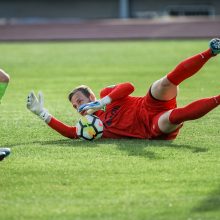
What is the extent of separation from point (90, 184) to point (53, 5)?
39.7 m

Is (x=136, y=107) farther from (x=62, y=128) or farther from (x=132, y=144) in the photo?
(x=62, y=128)

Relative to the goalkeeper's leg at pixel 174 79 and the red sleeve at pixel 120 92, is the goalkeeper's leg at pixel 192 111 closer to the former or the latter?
the goalkeeper's leg at pixel 174 79

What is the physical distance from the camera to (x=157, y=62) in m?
19.5

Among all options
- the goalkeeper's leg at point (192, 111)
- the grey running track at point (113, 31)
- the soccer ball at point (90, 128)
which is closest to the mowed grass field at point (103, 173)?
the soccer ball at point (90, 128)

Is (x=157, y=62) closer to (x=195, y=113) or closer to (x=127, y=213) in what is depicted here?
(x=195, y=113)

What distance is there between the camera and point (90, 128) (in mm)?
8352

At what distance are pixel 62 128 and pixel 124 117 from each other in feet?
2.06

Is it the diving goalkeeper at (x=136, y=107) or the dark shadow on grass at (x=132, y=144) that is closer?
the dark shadow on grass at (x=132, y=144)

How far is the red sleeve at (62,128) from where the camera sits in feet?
27.9

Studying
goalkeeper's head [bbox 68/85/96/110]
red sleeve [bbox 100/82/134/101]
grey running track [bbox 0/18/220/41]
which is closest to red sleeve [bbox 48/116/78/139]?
goalkeeper's head [bbox 68/85/96/110]

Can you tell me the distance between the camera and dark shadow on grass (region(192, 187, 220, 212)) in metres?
5.68

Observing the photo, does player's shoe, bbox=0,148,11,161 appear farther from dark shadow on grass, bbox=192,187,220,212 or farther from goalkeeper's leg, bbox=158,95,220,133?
dark shadow on grass, bbox=192,187,220,212

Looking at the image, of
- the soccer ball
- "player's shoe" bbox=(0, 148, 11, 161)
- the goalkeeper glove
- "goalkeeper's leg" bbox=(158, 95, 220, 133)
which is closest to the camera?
"player's shoe" bbox=(0, 148, 11, 161)

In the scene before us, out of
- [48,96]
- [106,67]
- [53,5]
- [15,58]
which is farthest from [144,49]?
[53,5]
